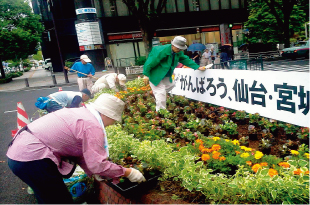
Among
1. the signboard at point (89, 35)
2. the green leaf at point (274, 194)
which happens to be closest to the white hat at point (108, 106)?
the green leaf at point (274, 194)

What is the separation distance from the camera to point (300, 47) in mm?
18047

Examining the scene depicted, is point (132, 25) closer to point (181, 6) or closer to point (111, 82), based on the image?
point (181, 6)

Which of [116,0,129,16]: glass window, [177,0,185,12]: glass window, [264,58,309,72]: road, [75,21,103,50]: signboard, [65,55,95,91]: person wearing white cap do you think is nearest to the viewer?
[65,55,95,91]: person wearing white cap

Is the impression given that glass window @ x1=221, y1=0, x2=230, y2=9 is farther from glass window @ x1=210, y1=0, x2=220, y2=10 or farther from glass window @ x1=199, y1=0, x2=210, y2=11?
glass window @ x1=199, y1=0, x2=210, y2=11

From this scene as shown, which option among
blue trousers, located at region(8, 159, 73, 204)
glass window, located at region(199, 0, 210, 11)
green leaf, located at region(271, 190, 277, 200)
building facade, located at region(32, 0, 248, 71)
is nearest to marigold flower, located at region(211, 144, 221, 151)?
green leaf, located at region(271, 190, 277, 200)

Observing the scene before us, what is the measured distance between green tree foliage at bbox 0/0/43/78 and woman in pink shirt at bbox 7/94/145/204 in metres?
25.0

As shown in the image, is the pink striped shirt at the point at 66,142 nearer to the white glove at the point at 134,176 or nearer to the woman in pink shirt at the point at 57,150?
the woman in pink shirt at the point at 57,150

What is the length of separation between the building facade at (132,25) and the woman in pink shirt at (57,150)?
23.9m

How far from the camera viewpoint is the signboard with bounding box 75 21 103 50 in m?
18.1

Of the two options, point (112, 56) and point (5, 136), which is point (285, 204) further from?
point (112, 56)

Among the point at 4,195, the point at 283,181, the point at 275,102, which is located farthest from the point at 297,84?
the point at 4,195

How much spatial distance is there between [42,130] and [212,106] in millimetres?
4457

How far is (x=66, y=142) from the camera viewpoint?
86.9 inches

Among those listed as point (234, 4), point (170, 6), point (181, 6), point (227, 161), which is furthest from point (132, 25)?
point (227, 161)
